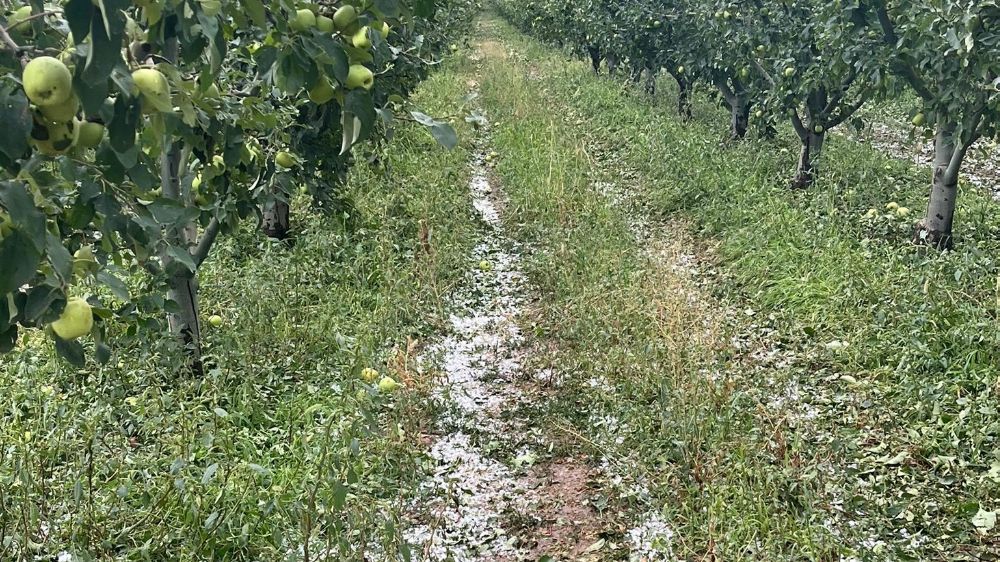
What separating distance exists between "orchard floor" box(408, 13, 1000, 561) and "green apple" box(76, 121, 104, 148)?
1219 mm

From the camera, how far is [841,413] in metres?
3.37

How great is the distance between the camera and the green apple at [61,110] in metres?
1.00

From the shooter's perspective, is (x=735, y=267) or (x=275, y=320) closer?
(x=275, y=320)

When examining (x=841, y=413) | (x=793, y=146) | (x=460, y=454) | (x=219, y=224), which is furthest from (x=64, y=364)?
(x=793, y=146)

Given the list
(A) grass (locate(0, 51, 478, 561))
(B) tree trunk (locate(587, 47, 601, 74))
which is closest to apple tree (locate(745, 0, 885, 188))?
(A) grass (locate(0, 51, 478, 561))

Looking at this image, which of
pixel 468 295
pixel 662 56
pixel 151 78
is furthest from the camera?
pixel 662 56

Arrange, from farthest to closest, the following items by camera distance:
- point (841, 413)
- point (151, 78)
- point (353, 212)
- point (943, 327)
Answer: point (353, 212)
point (943, 327)
point (841, 413)
point (151, 78)

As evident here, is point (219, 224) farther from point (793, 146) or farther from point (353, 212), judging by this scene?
point (793, 146)

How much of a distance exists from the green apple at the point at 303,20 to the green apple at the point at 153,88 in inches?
9.6

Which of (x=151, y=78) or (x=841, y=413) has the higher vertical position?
(x=151, y=78)

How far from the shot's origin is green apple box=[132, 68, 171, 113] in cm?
106

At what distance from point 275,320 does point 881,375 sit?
3088mm

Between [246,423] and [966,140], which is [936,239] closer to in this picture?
[966,140]

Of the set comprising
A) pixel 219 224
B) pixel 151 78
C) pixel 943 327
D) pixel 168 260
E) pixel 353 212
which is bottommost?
pixel 353 212
